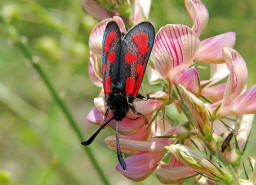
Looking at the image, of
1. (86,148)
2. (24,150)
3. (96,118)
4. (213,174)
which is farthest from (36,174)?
(213,174)

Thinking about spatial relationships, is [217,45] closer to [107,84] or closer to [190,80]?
[190,80]

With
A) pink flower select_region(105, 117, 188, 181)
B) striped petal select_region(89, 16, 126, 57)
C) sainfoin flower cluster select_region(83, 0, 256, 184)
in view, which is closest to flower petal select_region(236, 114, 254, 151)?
sainfoin flower cluster select_region(83, 0, 256, 184)

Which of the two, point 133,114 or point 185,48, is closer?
point 185,48

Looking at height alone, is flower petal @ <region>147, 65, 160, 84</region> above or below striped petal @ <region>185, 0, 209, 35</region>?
below

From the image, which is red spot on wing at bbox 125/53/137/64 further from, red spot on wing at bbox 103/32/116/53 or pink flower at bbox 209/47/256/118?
pink flower at bbox 209/47/256/118

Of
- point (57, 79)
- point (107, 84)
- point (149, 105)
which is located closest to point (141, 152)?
point (149, 105)

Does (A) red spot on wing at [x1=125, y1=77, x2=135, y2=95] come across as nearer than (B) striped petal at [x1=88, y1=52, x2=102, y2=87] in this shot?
Yes
